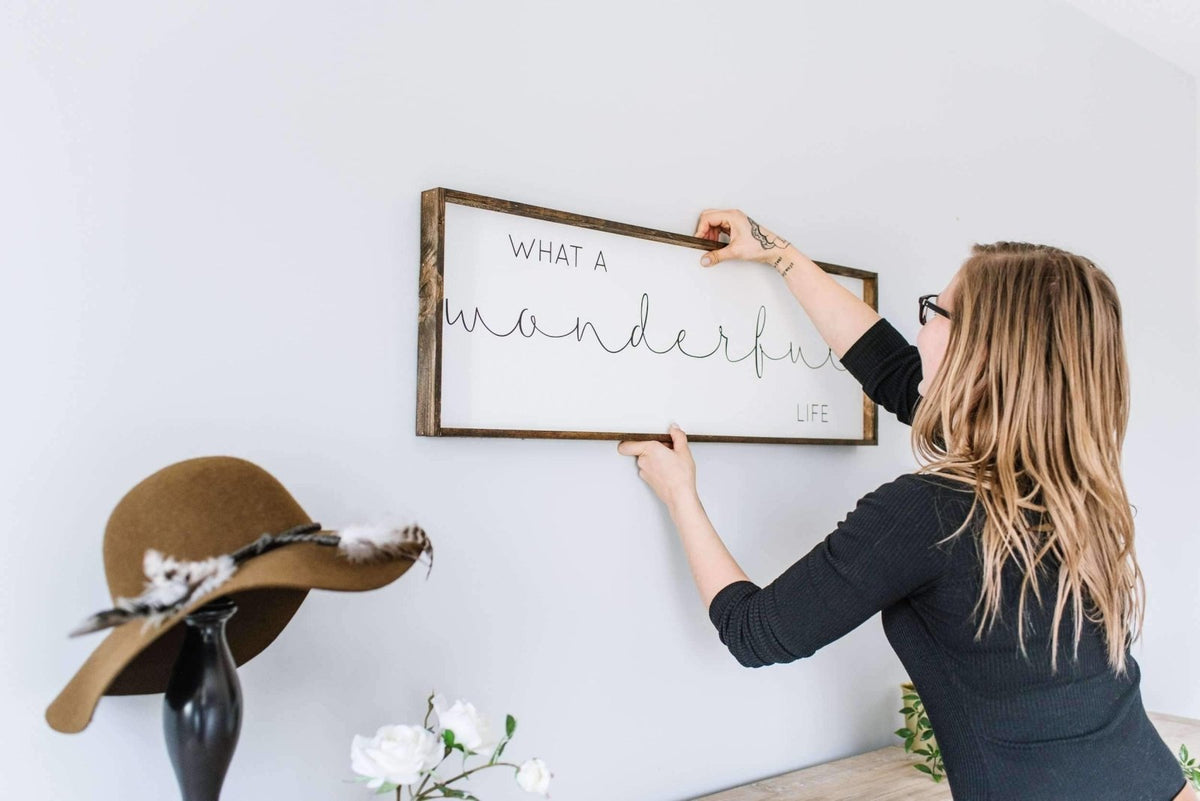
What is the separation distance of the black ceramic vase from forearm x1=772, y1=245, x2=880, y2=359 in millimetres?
1003

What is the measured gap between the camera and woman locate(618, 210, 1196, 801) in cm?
113

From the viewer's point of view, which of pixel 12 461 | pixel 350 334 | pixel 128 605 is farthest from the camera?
pixel 350 334

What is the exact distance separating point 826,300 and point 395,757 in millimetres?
967

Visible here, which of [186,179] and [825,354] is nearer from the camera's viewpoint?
[186,179]

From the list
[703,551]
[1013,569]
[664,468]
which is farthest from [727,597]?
[1013,569]

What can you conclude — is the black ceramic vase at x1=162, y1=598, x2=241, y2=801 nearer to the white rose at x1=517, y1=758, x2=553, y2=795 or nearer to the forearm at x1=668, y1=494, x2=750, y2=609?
the white rose at x1=517, y1=758, x2=553, y2=795

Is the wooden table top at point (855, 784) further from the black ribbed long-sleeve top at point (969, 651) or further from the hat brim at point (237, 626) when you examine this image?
the hat brim at point (237, 626)

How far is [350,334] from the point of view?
113cm

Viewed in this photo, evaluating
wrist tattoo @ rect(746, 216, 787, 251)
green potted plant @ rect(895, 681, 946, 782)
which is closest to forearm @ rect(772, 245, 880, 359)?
wrist tattoo @ rect(746, 216, 787, 251)

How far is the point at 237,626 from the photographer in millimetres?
982

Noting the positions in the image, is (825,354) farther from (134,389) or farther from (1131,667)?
(134,389)

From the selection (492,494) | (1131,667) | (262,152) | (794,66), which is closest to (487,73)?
(262,152)

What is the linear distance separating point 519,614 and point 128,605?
58 centimetres

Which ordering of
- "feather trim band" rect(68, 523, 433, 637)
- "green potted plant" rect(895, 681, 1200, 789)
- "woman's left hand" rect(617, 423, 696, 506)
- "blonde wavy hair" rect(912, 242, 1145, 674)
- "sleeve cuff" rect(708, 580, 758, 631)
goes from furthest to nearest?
"green potted plant" rect(895, 681, 1200, 789) → "woman's left hand" rect(617, 423, 696, 506) → "sleeve cuff" rect(708, 580, 758, 631) → "blonde wavy hair" rect(912, 242, 1145, 674) → "feather trim band" rect(68, 523, 433, 637)
